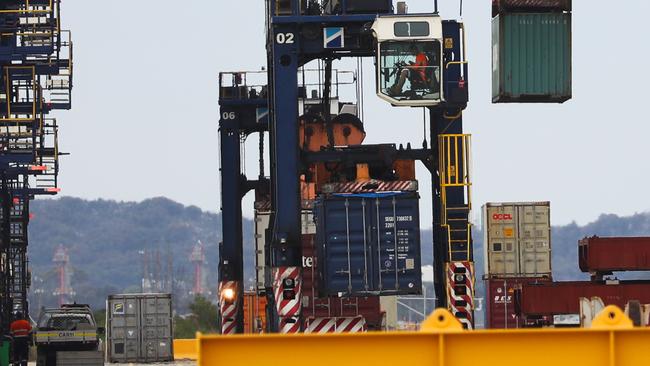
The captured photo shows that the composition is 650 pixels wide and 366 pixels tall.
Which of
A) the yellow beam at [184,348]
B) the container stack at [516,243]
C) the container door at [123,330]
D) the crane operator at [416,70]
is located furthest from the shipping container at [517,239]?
the yellow beam at [184,348]

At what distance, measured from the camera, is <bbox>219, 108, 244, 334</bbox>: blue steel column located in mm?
46719

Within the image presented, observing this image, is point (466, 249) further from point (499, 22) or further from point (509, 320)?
point (509, 320)

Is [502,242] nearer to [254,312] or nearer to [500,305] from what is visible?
[500,305]

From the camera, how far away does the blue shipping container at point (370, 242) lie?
3353 cm

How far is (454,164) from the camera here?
113 ft

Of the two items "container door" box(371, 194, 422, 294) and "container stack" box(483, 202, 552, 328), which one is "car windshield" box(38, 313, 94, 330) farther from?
"container stack" box(483, 202, 552, 328)

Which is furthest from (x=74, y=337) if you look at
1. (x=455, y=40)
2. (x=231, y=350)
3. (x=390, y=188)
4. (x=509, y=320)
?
(x=231, y=350)

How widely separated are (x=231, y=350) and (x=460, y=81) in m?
21.8

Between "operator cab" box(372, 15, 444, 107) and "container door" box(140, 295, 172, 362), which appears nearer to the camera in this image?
"operator cab" box(372, 15, 444, 107)

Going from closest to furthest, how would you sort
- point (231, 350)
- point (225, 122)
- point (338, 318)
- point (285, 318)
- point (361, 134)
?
1. point (231, 350)
2. point (285, 318)
3. point (338, 318)
4. point (361, 134)
5. point (225, 122)

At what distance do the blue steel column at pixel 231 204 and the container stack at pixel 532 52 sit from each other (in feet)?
43.8

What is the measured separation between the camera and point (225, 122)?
155ft

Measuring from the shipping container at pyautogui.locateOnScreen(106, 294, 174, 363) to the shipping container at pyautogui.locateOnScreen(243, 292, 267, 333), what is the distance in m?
6.49

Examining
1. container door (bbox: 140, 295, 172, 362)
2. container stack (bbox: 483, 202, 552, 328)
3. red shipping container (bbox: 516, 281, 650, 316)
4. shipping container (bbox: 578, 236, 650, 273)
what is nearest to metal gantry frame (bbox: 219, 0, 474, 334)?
red shipping container (bbox: 516, 281, 650, 316)
